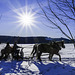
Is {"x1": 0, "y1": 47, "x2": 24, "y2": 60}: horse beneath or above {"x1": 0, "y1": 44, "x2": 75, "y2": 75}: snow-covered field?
above

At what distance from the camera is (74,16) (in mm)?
3619

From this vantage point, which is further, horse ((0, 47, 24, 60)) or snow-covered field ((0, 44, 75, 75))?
horse ((0, 47, 24, 60))

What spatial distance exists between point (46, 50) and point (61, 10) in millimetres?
4142

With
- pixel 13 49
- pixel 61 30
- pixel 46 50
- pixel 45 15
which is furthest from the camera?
pixel 13 49

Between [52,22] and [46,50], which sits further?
[46,50]

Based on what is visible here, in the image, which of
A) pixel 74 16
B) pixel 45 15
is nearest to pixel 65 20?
pixel 74 16

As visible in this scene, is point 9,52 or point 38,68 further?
point 9,52

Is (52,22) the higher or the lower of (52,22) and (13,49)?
the higher

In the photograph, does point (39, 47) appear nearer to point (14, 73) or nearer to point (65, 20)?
point (14, 73)

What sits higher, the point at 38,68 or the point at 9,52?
the point at 9,52

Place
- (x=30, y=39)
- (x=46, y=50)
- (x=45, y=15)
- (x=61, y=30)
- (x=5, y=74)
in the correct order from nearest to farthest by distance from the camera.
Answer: (x=61, y=30)
(x=45, y=15)
(x=5, y=74)
(x=46, y=50)
(x=30, y=39)

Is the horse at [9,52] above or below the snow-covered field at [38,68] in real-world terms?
above

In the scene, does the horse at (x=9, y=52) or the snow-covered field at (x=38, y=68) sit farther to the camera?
the horse at (x=9, y=52)

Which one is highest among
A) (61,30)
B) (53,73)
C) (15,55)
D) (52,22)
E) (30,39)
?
(30,39)
